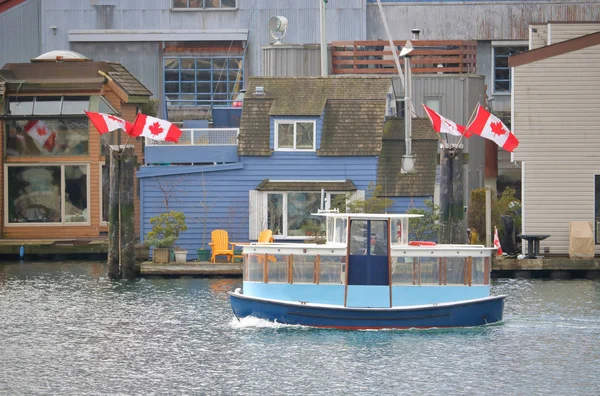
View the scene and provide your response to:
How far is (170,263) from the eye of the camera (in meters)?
47.7

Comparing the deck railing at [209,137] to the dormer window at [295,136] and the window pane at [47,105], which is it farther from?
the window pane at [47,105]

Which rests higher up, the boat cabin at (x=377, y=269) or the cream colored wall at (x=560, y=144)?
the cream colored wall at (x=560, y=144)

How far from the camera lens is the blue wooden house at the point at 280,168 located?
50.6 m

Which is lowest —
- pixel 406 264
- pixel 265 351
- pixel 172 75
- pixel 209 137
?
pixel 265 351

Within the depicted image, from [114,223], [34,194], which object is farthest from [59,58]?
[114,223]

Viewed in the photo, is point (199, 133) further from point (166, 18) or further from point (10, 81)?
point (166, 18)

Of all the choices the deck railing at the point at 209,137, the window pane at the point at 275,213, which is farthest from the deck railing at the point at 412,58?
the window pane at the point at 275,213

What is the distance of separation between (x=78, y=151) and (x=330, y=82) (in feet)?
35.6

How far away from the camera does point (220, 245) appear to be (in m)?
49.1

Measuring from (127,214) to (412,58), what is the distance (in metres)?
17.0

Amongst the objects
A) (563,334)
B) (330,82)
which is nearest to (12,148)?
(330,82)

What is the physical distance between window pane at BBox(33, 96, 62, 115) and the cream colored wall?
1884 centimetres

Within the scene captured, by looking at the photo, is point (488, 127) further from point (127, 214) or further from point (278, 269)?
point (127, 214)

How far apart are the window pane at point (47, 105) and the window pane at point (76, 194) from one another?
222 cm
